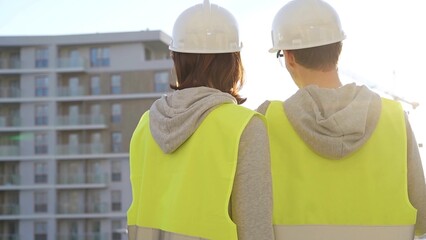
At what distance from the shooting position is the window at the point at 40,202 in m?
44.7

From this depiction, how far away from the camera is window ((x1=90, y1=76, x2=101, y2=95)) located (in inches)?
1789

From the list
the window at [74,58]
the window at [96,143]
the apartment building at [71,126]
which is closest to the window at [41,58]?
the apartment building at [71,126]

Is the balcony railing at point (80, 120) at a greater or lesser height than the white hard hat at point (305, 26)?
lesser

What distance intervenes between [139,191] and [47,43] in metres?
46.6

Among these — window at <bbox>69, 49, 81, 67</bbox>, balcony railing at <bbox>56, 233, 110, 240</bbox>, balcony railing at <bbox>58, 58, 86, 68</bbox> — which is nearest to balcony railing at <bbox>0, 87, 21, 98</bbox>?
balcony railing at <bbox>58, 58, 86, 68</bbox>

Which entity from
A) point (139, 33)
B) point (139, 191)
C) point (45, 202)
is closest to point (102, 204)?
point (45, 202)

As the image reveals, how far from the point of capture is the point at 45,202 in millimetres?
44906

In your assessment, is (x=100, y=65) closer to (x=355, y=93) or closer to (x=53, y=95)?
(x=53, y=95)

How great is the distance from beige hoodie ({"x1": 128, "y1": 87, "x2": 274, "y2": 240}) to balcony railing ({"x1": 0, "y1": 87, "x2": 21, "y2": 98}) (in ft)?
150

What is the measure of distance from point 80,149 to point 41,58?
734 cm

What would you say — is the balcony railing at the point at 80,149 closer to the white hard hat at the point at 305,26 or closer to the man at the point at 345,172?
the white hard hat at the point at 305,26

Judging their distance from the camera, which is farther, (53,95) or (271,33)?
(53,95)

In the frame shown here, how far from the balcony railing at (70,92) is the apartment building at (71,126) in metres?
0.07

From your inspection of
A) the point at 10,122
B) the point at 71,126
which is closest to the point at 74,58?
the point at 71,126
